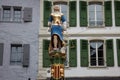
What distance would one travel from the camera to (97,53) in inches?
907

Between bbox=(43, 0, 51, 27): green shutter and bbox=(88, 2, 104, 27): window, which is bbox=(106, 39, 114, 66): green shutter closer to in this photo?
bbox=(88, 2, 104, 27): window

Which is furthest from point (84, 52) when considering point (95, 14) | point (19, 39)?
point (19, 39)

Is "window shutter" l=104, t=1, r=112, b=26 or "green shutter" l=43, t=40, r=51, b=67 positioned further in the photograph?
"window shutter" l=104, t=1, r=112, b=26

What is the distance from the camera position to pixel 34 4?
2373cm

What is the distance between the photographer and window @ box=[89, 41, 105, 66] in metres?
22.8

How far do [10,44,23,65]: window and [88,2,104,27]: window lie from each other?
5.33m

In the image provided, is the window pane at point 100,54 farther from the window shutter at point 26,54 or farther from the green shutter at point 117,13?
the window shutter at point 26,54

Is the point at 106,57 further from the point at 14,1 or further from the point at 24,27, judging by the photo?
the point at 14,1

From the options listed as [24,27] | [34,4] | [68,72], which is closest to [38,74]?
[68,72]

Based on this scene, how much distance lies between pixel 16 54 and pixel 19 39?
41.6 inches

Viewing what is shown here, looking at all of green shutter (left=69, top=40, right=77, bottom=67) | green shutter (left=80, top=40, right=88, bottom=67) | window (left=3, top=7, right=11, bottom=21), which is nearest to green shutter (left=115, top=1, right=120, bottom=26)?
A: green shutter (left=80, top=40, right=88, bottom=67)

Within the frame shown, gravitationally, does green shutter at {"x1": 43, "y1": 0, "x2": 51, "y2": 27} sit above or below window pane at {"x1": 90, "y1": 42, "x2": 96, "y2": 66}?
above

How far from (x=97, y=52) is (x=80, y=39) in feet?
4.89

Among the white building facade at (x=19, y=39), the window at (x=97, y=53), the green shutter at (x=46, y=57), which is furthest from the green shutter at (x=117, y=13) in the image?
the white building facade at (x=19, y=39)
